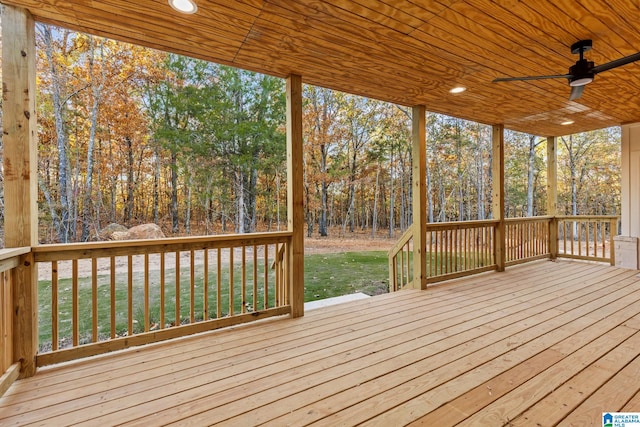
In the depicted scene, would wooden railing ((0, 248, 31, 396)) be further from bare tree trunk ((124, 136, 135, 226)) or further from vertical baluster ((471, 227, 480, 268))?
bare tree trunk ((124, 136, 135, 226))

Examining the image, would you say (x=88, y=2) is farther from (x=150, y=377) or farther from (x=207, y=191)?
(x=207, y=191)

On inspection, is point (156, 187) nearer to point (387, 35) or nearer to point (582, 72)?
point (387, 35)

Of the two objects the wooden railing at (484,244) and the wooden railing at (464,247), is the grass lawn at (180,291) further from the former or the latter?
the wooden railing at (464,247)

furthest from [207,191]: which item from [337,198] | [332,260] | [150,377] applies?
[150,377]

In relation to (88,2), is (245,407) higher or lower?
lower

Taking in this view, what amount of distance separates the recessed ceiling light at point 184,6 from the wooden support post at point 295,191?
3.94ft

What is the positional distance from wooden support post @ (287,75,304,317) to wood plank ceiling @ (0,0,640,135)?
0.26 metres

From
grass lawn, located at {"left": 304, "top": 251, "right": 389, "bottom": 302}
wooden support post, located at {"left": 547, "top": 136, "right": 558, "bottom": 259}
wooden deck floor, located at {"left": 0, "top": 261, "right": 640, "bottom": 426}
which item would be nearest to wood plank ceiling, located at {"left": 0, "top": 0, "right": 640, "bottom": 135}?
wooden deck floor, located at {"left": 0, "top": 261, "right": 640, "bottom": 426}

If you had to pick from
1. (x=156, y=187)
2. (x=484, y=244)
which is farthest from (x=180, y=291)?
(x=156, y=187)

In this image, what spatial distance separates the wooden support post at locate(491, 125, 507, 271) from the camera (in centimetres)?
489

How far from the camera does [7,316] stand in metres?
1.91

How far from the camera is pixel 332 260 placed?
847 cm

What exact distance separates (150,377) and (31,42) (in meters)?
2.49

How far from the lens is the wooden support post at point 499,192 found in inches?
193
